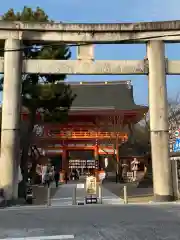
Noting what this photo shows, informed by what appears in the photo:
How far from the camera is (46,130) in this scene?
1302 inches

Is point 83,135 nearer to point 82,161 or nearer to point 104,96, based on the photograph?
point 104,96

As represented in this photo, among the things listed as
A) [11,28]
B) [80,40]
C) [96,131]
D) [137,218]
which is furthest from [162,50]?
[96,131]

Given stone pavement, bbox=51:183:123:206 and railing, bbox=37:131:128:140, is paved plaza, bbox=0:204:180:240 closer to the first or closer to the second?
stone pavement, bbox=51:183:123:206

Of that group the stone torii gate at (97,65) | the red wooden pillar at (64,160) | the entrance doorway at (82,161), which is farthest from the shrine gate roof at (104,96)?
the stone torii gate at (97,65)

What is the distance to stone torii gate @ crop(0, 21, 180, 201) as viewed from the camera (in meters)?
13.7

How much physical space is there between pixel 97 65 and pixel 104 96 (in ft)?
75.5

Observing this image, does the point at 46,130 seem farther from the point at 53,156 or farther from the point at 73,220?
the point at 73,220

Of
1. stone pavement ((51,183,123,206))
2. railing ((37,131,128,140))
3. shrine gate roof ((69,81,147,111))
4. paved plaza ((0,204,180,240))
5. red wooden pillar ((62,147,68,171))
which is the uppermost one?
shrine gate roof ((69,81,147,111))

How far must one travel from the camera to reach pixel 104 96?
124 ft

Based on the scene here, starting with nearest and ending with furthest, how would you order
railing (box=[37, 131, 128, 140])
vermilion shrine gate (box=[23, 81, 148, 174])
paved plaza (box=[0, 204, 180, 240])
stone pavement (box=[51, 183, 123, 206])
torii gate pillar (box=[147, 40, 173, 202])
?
paved plaza (box=[0, 204, 180, 240]) < torii gate pillar (box=[147, 40, 173, 202]) < stone pavement (box=[51, 183, 123, 206]) < vermilion shrine gate (box=[23, 81, 148, 174]) < railing (box=[37, 131, 128, 140])

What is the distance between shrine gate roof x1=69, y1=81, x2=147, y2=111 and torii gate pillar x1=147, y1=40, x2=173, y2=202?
1746 cm

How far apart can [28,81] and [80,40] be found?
395cm

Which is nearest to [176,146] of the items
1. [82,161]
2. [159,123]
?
[159,123]

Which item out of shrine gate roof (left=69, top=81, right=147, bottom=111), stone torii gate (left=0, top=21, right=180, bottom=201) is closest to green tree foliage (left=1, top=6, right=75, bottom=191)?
stone torii gate (left=0, top=21, right=180, bottom=201)
